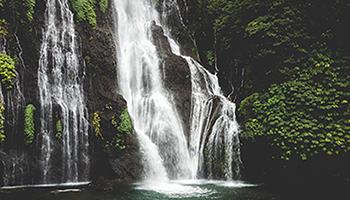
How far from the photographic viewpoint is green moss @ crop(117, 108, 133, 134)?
11.7 metres

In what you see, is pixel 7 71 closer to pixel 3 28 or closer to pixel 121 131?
pixel 3 28

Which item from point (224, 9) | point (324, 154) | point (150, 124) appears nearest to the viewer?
point (324, 154)

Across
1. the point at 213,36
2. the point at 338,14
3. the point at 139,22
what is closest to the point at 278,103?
the point at 338,14

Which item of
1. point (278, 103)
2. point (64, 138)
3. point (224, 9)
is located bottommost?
point (64, 138)

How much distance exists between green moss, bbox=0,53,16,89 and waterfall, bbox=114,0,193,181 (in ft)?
14.3

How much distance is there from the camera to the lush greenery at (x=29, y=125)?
10.2m

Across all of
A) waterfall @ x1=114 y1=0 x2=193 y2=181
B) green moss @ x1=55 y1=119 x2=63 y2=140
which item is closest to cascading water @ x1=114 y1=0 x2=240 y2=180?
waterfall @ x1=114 y1=0 x2=193 y2=181

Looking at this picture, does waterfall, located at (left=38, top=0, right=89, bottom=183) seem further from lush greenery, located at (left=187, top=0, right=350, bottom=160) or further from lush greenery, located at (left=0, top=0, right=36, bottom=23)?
lush greenery, located at (left=187, top=0, right=350, bottom=160)

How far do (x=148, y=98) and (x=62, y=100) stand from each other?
3.48 metres

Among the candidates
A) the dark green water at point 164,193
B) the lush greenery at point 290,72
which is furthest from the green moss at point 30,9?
the lush greenery at point 290,72

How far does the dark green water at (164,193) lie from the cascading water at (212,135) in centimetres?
185

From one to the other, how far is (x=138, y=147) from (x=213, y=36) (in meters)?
7.33

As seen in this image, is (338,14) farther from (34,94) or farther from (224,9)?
(34,94)

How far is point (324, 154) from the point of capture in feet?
33.6
